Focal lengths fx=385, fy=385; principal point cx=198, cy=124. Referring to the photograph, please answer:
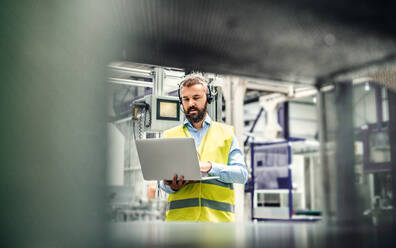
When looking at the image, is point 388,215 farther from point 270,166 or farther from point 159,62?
point 270,166

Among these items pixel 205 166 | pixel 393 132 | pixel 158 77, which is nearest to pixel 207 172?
pixel 205 166

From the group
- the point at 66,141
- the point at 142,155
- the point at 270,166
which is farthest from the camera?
the point at 270,166

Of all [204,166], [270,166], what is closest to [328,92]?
Answer: [204,166]

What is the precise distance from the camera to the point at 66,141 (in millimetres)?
305

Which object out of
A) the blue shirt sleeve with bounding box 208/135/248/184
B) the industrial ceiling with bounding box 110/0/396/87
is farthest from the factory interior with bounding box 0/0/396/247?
the blue shirt sleeve with bounding box 208/135/248/184

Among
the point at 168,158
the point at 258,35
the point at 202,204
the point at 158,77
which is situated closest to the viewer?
the point at 258,35

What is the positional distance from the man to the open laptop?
0.16ft

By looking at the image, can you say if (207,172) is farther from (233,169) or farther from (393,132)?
(393,132)

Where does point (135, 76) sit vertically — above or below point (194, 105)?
below

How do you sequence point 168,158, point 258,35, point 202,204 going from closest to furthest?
point 258,35 < point 168,158 < point 202,204

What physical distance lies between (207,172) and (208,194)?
0.38 ft

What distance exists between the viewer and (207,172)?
1.44 metres

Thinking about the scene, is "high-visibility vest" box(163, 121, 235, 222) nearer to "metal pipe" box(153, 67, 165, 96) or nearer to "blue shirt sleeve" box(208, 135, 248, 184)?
"blue shirt sleeve" box(208, 135, 248, 184)

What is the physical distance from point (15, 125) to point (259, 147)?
560cm
